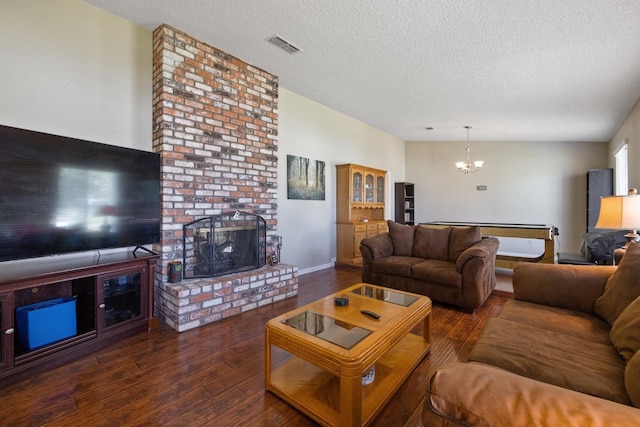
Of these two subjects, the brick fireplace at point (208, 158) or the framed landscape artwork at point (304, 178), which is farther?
the framed landscape artwork at point (304, 178)

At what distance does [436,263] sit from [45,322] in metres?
3.63

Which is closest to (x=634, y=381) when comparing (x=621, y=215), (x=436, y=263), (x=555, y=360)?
(x=555, y=360)

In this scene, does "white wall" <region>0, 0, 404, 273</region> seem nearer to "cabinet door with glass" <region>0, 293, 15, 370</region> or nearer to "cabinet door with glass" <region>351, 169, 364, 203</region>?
"cabinet door with glass" <region>0, 293, 15, 370</region>

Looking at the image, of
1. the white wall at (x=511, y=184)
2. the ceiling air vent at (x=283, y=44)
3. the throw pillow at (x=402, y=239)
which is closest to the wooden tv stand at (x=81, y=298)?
the ceiling air vent at (x=283, y=44)

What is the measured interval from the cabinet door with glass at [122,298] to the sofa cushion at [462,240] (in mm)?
3374

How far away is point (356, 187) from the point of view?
548 cm

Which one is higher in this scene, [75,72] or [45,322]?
[75,72]

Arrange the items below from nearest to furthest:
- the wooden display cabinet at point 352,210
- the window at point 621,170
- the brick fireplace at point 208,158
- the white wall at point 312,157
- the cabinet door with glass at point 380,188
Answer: the brick fireplace at point 208,158 → the white wall at point 312,157 → the window at point 621,170 → the wooden display cabinet at point 352,210 → the cabinet door with glass at point 380,188

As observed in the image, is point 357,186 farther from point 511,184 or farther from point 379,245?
point 511,184

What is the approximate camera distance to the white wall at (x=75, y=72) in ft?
7.43

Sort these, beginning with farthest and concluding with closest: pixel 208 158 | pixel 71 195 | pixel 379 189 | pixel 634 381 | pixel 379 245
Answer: pixel 379 189, pixel 379 245, pixel 208 158, pixel 71 195, pixel 634 381

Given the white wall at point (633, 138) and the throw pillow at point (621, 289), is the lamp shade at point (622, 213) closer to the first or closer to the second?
the throw pillow at point (621, 289)

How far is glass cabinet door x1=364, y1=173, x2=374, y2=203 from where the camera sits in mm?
5723

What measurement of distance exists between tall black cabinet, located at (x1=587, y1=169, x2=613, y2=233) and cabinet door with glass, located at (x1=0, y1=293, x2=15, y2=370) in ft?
24.9
